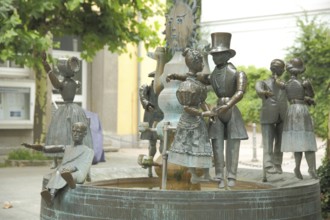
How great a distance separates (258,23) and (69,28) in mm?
13790

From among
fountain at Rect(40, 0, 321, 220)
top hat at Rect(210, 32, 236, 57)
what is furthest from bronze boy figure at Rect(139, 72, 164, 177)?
top hat at Rect(210, 32, 236, 57)

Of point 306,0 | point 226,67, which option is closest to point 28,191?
point 226,67

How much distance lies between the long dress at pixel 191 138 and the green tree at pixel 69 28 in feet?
27.9

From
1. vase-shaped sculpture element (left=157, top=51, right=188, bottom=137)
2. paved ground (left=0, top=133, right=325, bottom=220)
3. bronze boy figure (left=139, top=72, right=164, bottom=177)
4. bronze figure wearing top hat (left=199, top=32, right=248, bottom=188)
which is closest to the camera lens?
bronze figure wearing top hat (left=199, top=32, right=248, bottom=188)

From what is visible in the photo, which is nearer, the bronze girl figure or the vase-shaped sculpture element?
the bronze girl figure

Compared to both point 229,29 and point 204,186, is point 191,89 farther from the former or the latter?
point 229,29

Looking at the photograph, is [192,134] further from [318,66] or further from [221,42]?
[318,66]

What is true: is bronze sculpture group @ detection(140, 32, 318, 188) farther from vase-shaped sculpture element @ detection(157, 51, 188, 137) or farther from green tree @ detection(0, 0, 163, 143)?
green tree @ detection(0, 0, 163, 143)

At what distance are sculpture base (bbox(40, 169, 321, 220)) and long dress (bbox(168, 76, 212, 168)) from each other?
1.12 ft

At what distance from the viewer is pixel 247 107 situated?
24766mm

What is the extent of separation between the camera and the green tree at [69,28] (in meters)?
13.9

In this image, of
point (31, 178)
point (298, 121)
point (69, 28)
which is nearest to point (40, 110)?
point (69, 28)

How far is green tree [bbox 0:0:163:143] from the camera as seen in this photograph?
13.9 m

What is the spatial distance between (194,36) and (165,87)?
0.64 metres
